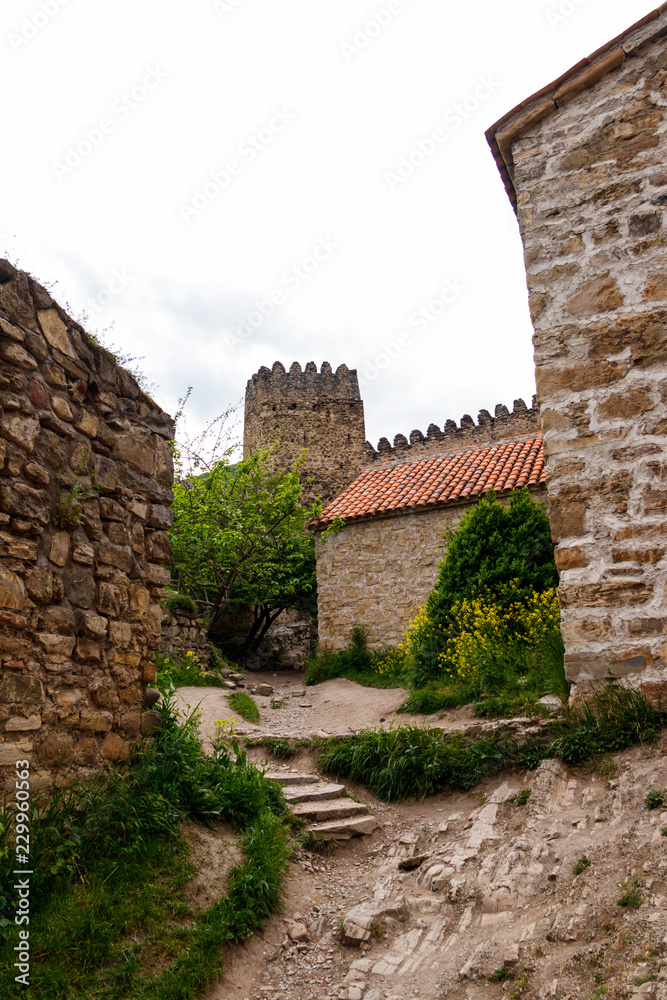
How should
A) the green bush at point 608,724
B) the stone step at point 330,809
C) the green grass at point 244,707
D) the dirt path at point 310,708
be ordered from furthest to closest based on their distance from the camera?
the green grass at point 244,707, the dirt path at point 310,708, the stone step at point 330,809, the green bush at point 608,724

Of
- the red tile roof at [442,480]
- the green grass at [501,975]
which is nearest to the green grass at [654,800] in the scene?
the green grass at [501,975]

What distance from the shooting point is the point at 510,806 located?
4422mm

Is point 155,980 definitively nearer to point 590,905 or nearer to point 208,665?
point 590,905

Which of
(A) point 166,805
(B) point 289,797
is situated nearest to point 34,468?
(A) point 166,805

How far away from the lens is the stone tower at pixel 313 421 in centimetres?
2139

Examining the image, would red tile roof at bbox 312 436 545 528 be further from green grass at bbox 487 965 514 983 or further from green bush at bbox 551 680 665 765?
green grass at bbox 487 965 514 983

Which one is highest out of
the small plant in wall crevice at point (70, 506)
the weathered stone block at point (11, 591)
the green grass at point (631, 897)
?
the small plant in wall crevice at point (70, 506)

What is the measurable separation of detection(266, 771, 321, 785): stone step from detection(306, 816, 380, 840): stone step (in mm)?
715

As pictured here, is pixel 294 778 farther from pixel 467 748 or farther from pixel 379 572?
pixel 379 572

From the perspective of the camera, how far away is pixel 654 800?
11.2 ft

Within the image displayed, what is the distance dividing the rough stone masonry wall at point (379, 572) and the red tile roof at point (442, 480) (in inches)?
9.8

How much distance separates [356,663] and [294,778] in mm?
6820

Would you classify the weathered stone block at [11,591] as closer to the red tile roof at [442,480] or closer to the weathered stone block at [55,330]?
the weathered stone block at [55,330]

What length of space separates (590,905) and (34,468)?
3.38 m
